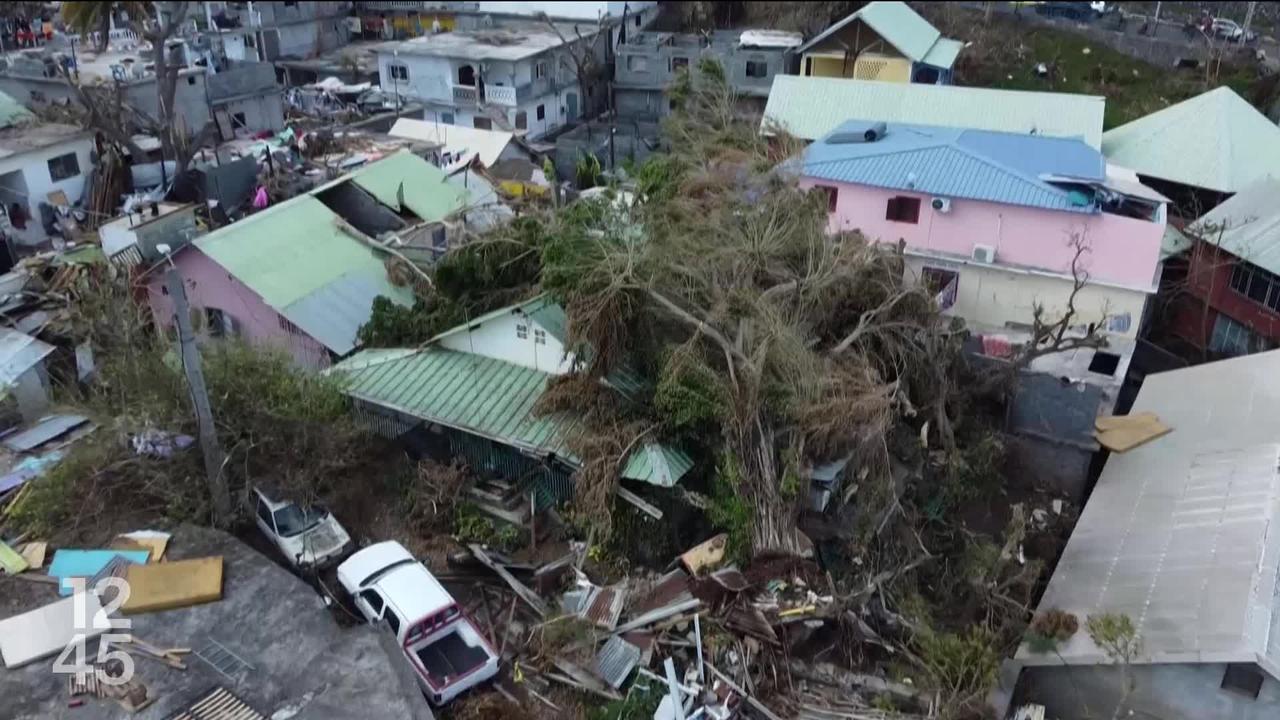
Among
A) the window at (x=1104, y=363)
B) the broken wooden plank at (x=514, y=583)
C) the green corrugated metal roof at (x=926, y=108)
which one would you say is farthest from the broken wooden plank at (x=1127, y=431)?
the green corrugated metal roof at (x=926, y=108)

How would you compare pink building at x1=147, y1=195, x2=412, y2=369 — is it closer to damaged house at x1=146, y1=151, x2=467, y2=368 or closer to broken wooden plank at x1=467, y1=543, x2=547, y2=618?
damaged house at x1=146, y1=151, x2=467, y2=368

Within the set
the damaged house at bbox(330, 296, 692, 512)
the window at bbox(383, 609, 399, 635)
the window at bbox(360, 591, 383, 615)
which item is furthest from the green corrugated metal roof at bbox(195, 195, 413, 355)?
the window at bbox(383, 609, 399, 635)

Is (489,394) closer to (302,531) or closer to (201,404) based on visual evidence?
(302,531)

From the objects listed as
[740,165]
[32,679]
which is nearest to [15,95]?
[740,165]

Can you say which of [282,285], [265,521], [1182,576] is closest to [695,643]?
[1182,576]

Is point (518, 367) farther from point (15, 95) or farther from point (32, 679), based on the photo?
point (15, 95)

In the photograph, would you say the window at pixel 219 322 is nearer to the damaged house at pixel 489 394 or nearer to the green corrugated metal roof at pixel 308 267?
the green corrugated metal roof at pixel 308 267
